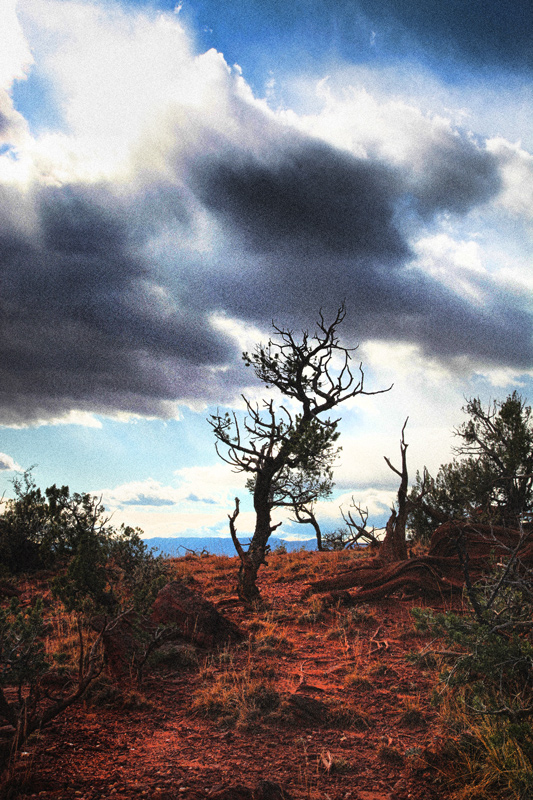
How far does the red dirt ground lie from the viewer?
16.0ft

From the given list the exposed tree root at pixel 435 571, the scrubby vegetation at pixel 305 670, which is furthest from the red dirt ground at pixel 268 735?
the exposed tree root at pixel 435 571

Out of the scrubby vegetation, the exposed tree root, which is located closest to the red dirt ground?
the scrubby vegetation

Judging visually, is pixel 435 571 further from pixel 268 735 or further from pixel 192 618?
pixel 268 735

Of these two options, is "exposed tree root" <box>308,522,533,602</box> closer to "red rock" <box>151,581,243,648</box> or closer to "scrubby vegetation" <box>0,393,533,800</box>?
"scrubby vegetation" <box>0,393,533,800</box>

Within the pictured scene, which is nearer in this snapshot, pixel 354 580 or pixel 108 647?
pixel 108 647

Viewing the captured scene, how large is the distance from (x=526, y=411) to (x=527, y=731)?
61.5 feet

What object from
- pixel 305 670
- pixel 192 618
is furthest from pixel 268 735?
pixel 192 618

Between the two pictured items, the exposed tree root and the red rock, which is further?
the exposed tree root

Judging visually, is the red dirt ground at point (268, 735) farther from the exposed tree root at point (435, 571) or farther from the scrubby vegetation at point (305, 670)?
the exposed tree root at point (435, 571)

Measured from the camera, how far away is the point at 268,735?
6152 millimetres

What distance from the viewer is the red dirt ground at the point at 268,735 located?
4.89m

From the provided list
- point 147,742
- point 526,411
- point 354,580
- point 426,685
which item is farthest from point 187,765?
point 526,411

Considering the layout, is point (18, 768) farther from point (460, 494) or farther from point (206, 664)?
point (460, 494)

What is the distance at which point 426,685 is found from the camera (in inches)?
304
